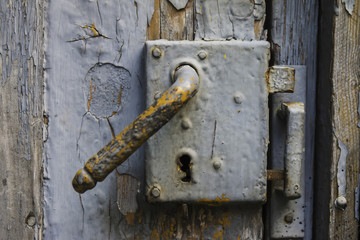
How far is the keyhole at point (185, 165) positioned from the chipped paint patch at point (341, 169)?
24 cm

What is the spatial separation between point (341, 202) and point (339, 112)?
145 mm

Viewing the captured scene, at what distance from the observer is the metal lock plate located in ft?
1.79

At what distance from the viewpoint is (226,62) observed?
1.80 feet

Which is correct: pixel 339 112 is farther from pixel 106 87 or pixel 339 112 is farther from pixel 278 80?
pixel 106 87

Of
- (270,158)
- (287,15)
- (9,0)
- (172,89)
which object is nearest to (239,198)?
(270,158)

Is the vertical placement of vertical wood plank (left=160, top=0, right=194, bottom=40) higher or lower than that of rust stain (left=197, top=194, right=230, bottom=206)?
higher

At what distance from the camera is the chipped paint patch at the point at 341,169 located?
0.57 meters

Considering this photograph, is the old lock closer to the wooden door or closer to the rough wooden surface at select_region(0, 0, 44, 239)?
the wooden door

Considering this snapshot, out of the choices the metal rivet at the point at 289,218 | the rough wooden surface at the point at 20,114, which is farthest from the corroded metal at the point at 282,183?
the rough wooden surface at the point at 20,114

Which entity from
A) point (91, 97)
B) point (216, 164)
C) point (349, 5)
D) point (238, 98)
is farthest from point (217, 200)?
point (349, 5)

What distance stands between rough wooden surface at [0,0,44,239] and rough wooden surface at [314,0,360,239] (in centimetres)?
47

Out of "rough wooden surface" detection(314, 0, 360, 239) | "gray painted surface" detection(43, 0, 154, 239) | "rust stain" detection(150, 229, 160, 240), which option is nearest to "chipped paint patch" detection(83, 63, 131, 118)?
"gray painted surface" detection(43, 0, 154, 239)

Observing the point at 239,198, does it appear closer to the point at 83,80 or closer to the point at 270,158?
the point at 270,158

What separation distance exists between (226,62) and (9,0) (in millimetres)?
366
